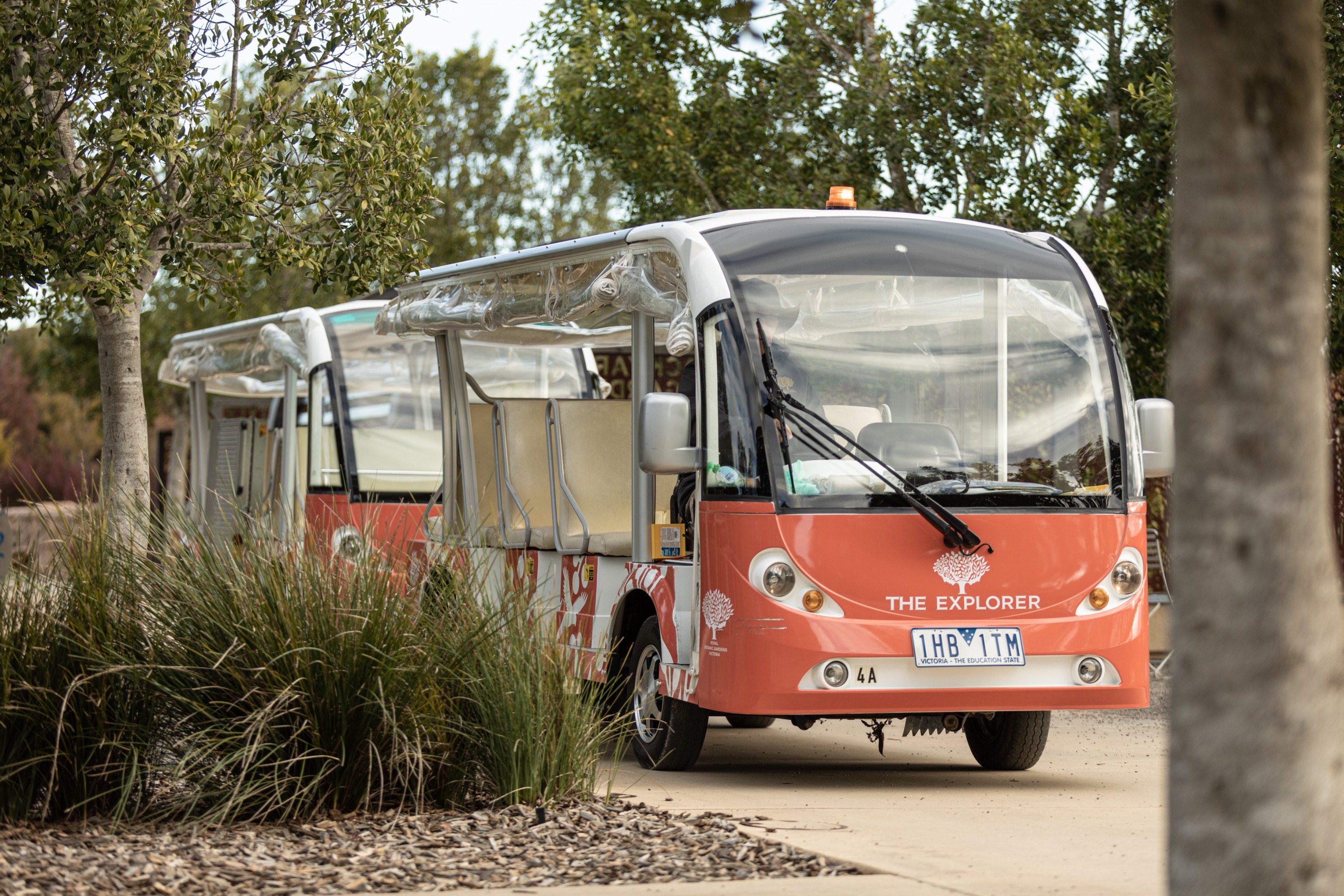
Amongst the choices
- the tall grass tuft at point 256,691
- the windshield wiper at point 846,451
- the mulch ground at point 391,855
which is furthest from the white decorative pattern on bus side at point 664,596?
the mulch ground at point 391,855

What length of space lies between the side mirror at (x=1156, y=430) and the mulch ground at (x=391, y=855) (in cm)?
310

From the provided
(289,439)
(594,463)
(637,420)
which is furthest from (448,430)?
(289,439)

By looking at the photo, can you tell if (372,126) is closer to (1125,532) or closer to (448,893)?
(1125,532)

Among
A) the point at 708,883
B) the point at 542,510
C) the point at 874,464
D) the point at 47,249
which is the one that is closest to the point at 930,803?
the point at 874,464

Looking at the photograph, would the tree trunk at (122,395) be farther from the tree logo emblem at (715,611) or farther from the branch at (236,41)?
the tree logo emblem at (715,611)

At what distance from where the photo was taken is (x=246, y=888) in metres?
5.40

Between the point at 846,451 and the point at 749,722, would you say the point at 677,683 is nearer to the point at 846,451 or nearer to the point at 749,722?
the point at 846,451

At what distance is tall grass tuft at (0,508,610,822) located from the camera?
6266mm

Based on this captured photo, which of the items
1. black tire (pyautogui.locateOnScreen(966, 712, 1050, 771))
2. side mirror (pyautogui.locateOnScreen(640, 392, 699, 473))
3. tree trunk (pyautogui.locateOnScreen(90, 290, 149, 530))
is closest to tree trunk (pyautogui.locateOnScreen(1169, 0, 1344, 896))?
side mirror (pyautogui.locateOnScreen(640, 392, 699, 473))

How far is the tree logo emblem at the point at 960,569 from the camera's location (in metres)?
7.79

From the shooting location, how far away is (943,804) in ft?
24.8

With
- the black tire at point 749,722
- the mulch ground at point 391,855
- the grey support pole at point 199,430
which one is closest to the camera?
the mulch ground at point 391,855

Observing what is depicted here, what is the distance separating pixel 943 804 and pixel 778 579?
1.16 m

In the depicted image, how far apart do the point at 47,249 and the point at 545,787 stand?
16.9ft
